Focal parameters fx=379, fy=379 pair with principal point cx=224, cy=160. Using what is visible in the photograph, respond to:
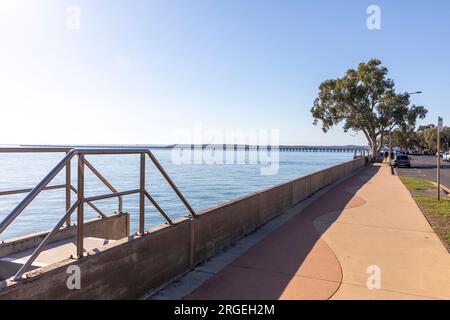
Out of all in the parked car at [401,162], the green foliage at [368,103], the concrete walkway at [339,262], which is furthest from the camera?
the green foliage at [368,103]

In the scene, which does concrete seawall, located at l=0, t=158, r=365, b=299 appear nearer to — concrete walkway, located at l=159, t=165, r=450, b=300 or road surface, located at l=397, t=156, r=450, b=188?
concrete walkway, located at l=159, t=165, r=450, b=300

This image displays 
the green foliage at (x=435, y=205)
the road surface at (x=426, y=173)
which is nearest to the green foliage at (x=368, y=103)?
the road surface at (x=426, y=173)

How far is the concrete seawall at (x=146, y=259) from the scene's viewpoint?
3.14 meters

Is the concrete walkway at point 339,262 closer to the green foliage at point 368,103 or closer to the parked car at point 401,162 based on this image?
the parked car at point 401,162

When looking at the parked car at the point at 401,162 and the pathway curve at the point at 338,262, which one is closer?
the pathway curve at the point at 338,262

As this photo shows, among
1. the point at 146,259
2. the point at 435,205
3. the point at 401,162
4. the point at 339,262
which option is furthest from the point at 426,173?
the point at 146,259

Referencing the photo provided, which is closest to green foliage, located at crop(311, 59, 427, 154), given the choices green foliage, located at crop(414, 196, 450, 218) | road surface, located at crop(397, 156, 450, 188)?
road surface, located at crop(397, 156, 450, 188)

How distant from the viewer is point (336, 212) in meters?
9.84

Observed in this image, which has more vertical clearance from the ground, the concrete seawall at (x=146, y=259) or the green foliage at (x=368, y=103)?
the green foliage at (x=368, y=103)

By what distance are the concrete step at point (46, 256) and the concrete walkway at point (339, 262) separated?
1.53 meters

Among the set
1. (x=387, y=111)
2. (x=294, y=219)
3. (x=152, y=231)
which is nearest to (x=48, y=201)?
(x=294, y=219)

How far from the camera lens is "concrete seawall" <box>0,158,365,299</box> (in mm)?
3143

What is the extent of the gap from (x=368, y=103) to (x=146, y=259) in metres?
48.9

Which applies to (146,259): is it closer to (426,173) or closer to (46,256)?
(46,256)
